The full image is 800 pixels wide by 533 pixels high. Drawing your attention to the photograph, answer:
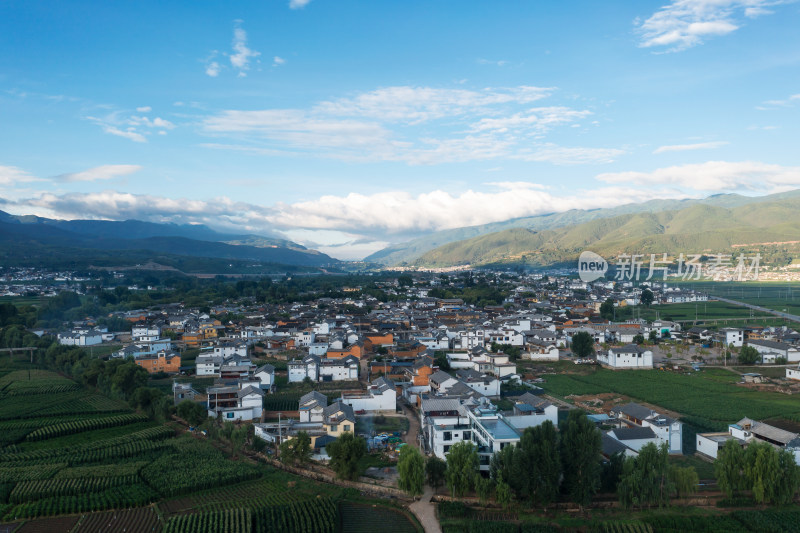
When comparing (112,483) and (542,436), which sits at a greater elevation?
(542,436)

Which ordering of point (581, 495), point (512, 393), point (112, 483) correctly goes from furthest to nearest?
1. point (512, 393)
2. point (112, 483)
3. point (581, 495)

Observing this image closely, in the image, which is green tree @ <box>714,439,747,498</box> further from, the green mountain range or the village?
the green mountain range

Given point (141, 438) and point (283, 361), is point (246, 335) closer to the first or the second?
point (283, 361)

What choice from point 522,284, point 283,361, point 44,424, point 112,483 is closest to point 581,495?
point 112,483

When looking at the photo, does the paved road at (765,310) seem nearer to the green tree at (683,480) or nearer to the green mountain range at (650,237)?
the green tree at (683,480)

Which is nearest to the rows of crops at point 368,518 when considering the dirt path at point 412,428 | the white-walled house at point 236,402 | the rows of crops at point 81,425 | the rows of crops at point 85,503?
the dirt path at point 412,428

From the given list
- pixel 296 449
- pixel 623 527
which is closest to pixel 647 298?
pixel 623 527

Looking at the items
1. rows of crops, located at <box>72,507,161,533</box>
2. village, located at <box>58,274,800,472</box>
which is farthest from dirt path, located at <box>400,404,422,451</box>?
rows of crops, located at <box>72,507,161,533</box>
